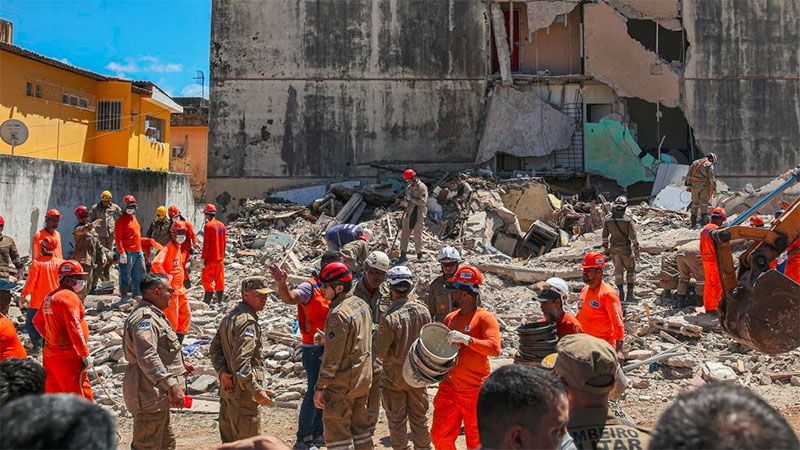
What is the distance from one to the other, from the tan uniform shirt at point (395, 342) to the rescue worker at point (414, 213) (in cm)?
784

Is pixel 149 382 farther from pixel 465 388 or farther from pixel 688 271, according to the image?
pixel 688 271

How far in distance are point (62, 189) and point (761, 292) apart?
1589cm

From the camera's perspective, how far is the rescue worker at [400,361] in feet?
18.0

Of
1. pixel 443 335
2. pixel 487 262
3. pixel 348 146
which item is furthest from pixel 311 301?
pixel 348 146

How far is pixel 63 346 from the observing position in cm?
544

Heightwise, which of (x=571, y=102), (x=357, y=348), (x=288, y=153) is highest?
(x=571, y=102)

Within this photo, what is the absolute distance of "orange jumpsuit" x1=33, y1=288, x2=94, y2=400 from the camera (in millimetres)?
5398

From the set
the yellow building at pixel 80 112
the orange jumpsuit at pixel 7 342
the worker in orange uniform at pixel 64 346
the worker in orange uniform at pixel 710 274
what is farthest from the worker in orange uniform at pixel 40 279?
the yellow building at pixel 80 112

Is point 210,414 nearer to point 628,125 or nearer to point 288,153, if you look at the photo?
point 288,153

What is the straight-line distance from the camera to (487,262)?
43.8 ft

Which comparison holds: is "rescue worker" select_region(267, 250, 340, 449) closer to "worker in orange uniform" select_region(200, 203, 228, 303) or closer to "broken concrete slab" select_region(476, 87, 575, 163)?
"worker in orange uniform" select_region(200, 203, 228, 303)

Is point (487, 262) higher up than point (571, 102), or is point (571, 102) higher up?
point (571, 102)

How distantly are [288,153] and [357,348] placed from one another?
16.2 m

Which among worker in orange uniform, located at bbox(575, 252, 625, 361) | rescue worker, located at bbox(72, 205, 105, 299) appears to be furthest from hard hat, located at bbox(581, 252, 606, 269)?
rescue worker, located at bbox(72, 205, 105, 299)
